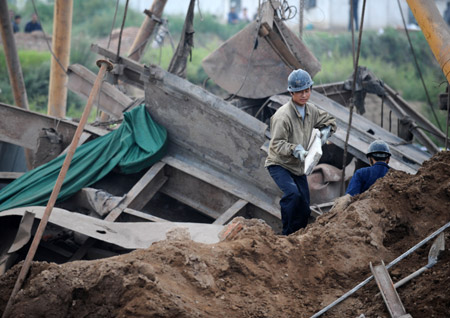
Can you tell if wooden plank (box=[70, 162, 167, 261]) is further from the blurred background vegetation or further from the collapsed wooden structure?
the blurred background vegetation

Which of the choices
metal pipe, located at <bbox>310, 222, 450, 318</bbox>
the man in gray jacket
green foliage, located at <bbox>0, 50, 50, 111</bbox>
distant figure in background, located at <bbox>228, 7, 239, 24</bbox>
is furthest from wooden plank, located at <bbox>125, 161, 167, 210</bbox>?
distant figure in background, located at <bbox>228, 7, 239, 24</bbox>

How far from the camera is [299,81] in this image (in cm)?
573

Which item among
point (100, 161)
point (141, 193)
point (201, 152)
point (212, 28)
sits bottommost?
point (141, 193)

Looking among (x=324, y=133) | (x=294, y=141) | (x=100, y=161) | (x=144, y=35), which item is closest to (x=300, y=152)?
(x=294, y=141)

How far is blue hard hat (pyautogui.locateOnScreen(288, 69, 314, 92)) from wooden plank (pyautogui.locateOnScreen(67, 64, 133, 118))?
4.13 metres

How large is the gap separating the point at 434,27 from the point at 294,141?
5.26ft

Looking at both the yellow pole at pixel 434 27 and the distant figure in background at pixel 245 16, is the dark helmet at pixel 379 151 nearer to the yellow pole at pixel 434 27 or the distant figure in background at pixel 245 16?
the yellow pole at pixel 434 27

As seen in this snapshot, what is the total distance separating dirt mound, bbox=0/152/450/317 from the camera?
3.44 meters

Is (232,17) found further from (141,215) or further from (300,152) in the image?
(300,152)

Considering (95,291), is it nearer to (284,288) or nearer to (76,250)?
(284,288)

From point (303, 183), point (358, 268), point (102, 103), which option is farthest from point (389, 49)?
point (358, 268)

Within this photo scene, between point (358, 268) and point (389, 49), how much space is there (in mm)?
24613

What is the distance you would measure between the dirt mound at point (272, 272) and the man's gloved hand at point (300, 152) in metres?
1.03

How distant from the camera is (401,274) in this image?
12.2 ft
